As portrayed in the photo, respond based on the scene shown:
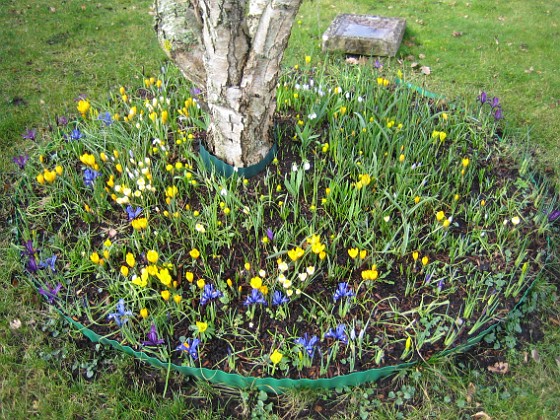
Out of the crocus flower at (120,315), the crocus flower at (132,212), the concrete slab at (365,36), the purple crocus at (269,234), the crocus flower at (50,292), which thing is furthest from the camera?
the concrete slab at (365,36)

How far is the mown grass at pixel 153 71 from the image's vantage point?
8.02 ft

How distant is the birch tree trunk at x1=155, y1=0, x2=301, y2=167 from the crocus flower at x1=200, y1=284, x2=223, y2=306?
0.93 meters

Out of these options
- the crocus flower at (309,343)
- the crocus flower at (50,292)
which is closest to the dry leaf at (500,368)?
the crocus flower at (309,343)

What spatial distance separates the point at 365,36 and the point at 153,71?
2.16 metres

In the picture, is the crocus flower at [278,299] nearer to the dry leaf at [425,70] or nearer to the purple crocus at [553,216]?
the purple crocus at [553,216]

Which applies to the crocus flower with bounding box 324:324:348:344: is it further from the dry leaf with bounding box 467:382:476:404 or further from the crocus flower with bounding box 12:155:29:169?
the crocus flower with bounding box 12:155:29:169

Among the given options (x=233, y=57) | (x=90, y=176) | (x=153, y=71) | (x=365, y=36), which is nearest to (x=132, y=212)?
(x=90, y=176)

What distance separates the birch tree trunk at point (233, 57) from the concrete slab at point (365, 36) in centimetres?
229

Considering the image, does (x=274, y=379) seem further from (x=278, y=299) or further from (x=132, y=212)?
(x=132, y=212)

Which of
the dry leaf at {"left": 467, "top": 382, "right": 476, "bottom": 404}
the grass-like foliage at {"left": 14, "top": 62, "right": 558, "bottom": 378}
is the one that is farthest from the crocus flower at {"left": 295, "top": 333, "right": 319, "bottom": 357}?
the dry leaf at {"left": 467, "top": 382, "right": 476, "bottom": 404}

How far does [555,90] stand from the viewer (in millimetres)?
4699

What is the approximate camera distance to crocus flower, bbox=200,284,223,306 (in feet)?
8.54

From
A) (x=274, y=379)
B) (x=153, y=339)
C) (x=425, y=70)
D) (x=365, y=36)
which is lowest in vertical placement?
(x=274, y=379)

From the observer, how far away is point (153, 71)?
16.1 feet
